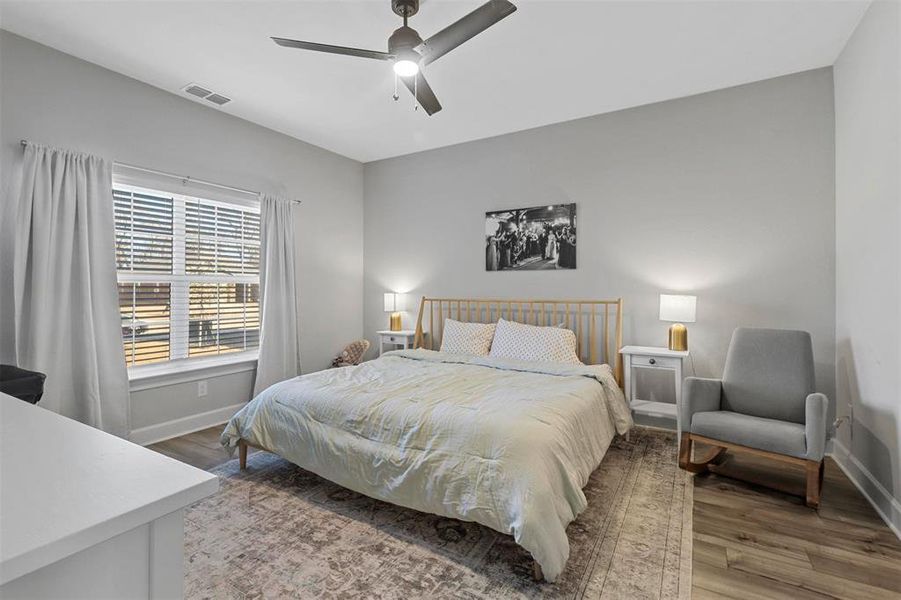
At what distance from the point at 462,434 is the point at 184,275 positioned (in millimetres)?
2923

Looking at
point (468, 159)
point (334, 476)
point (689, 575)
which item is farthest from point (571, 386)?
point (468, 159)

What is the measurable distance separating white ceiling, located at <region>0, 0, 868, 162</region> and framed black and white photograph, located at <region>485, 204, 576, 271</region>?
0.89 metres

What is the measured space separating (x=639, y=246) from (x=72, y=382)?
4343mm

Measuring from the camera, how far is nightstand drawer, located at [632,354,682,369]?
122 inches

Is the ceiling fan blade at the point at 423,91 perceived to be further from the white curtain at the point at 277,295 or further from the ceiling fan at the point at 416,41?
the white curtain at the point at 277,295

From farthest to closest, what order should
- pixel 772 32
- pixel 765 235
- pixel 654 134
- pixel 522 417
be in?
pixel 654 134 < pixel 765 235 < pixel 772 32 < pixel 522 417

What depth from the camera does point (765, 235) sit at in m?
3.18

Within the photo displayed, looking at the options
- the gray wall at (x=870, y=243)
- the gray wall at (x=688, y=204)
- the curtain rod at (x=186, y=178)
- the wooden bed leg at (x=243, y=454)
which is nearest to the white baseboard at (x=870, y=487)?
the gray wall at (x=870, y=243)

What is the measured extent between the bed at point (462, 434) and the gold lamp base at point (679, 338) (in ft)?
1.89

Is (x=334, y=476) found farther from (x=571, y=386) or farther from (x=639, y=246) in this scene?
(x=639, y=246)

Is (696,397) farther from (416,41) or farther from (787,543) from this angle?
(416,41)

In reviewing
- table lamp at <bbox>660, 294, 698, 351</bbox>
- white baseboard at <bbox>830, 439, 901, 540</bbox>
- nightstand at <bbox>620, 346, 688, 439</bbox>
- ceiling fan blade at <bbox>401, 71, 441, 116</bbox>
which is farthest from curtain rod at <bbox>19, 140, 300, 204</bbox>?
white baseboard at <bbox>830, 439, 901, 540</bbox>

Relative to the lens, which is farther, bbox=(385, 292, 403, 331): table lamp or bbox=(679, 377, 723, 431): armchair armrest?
bbox=(385, 292, 403, 331): table lamp

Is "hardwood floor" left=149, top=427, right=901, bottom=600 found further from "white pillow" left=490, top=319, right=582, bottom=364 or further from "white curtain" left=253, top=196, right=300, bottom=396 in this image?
"white curtain" left=253, top=196, right=300, bottom=396
